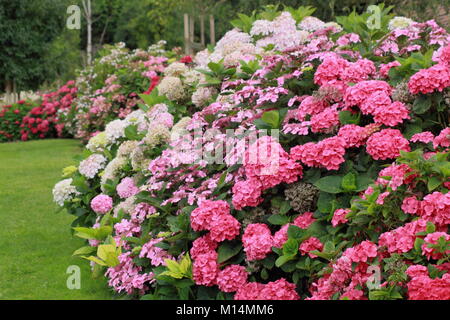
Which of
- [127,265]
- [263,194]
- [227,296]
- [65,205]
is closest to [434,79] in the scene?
[263,194]

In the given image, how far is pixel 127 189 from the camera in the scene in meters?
5.50

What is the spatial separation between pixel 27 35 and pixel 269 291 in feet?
77.1

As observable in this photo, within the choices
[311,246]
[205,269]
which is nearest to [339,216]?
[311,246]

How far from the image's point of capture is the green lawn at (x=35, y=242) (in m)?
5.32

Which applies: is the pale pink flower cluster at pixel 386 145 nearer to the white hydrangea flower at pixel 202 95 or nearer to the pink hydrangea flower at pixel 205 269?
the pink hydrangea flower at pixel 205 269

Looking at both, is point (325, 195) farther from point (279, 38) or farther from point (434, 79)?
point (279, 38)

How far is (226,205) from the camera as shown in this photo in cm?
414

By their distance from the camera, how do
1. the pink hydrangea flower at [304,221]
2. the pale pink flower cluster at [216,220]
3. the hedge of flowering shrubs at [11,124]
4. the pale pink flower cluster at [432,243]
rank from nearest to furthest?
1. the pale pink flower cluster at [432,243]
2. the pink hydrangea flower at [304,221]
3. the pale pink flower cluster at [216,220]
4. the hedge of flowering shrubs at [11,124]

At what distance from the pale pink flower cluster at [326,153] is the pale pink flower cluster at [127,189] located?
202 centimetres

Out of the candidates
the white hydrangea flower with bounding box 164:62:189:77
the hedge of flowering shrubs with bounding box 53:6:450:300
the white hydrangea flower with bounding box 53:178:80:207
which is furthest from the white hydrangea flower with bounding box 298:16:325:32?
the white hydrangea flower with bounding box 53:178:80:207

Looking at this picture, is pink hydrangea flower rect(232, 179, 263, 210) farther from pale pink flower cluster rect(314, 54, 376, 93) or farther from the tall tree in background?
the tall tree in background

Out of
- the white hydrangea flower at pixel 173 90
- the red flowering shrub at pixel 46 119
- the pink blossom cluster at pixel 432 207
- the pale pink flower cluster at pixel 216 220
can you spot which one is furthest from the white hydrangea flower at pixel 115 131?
the red flowering shrub at pixel 46 119

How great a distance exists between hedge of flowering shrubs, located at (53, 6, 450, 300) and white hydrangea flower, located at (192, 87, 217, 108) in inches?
0.5

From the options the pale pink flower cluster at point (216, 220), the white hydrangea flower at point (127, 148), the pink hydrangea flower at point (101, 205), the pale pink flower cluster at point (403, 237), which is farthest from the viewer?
the white hydrangea flower at point (127, 148)
